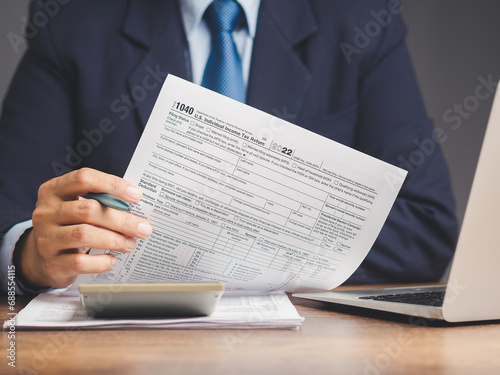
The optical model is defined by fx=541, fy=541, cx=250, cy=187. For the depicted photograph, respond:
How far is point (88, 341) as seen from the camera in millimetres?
515

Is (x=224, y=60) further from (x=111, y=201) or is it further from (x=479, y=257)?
(x=479, y=257)

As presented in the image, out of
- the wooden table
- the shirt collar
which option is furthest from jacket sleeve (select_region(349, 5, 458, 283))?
Answer: the wooden table

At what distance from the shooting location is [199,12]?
1.21 m

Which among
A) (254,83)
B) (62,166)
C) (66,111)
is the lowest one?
(62,166)

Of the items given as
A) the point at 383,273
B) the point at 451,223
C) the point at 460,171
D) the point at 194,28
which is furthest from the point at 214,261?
the point at 460,171

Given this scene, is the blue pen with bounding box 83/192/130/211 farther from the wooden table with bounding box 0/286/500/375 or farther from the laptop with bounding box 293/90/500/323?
the laptop with bounding box 293/90/500/323

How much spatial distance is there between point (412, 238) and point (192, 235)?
51 centimetres

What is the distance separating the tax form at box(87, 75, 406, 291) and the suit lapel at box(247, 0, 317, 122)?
0.56 m

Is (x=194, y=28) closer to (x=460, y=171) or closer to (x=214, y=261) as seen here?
(x=214, y=261)

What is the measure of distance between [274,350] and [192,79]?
87cm

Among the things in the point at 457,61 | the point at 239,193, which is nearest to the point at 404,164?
the point at 239,193

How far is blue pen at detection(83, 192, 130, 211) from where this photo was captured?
2.12 ft

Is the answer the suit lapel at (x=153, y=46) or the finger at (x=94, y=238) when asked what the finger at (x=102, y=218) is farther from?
the suit lapel at (x=153, y=46)

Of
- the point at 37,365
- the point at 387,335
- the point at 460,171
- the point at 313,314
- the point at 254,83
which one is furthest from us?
the point at 460,171
